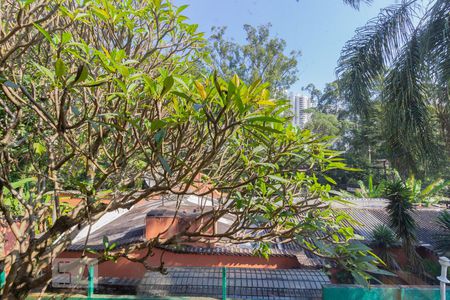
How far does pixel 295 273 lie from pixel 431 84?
4573 mm

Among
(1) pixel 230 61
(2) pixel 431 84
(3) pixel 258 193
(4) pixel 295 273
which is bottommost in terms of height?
(4) pixel 295 273

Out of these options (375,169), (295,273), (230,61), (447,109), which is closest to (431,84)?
(447,109)

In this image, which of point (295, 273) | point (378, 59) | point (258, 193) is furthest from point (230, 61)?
point (258, 193)

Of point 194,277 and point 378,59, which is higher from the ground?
point 378,59

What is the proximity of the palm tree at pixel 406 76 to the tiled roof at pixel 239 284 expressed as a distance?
3530 millimetres

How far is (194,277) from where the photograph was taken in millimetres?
4418

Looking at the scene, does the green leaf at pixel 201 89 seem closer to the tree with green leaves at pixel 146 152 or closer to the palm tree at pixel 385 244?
the tree with green leaves at pixel 146 152

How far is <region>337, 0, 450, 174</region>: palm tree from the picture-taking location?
17.2 ft

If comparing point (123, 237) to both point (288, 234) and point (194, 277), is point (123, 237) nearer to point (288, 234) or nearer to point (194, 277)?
point (194, 277)

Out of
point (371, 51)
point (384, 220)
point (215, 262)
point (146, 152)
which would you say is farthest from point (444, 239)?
point (146, 152)

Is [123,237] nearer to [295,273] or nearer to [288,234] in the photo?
[295,273]

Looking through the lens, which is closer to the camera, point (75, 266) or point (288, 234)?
point (288, 234)

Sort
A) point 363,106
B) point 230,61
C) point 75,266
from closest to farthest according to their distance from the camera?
point 75,266 < point 363,106 < point 230,61

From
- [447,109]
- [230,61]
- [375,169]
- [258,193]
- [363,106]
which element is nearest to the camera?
[258,193]
